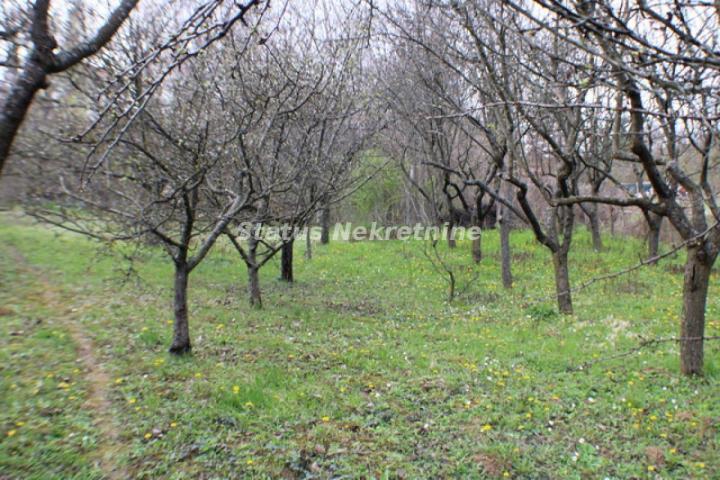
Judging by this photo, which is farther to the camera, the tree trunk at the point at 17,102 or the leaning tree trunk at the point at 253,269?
the leaning tree trunk at the point at 253,269

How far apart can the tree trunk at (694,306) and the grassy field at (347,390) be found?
23cm

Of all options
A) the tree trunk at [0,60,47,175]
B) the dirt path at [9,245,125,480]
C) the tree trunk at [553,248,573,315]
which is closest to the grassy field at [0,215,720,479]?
the dirt path at [9,245,125,480]

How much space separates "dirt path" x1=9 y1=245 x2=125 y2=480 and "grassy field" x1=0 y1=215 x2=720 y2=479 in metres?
0.02

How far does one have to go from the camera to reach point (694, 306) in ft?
17.8

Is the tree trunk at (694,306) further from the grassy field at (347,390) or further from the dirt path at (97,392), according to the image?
the dirt path at (97,392)

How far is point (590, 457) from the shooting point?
13.6 feet

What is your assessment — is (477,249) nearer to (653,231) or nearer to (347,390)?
(653,231)

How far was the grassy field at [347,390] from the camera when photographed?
4055 millimetres

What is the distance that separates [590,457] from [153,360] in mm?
5314

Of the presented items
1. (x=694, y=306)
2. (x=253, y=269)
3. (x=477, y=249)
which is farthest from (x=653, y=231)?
(x=253, y=269)

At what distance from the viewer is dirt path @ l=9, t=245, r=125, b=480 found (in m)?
3.95

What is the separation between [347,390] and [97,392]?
2.80m

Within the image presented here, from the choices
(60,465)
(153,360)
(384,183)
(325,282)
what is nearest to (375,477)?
(60,465)

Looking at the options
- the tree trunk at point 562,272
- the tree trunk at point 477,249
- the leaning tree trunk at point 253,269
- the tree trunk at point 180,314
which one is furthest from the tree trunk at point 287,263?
the tree trunk at point 562,272
